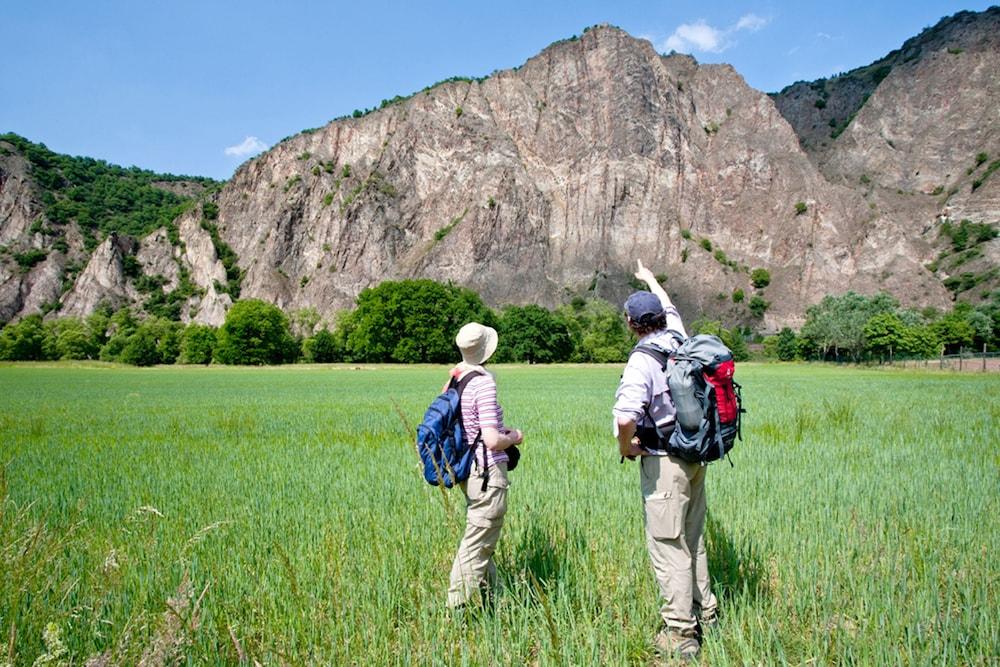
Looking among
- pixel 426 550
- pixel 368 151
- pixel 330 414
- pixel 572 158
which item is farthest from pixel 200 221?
pixel 426 550

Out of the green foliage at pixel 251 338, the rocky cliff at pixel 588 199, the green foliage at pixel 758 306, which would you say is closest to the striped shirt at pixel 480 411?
the green foliage at pixel 251 338

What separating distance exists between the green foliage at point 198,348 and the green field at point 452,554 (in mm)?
86609

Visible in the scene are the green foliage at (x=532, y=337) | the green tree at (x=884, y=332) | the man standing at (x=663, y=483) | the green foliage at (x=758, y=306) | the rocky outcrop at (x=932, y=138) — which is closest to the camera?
the man standing at (x=663, y=483)

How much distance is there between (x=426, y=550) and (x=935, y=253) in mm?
143586

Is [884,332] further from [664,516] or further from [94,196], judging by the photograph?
[94,196]

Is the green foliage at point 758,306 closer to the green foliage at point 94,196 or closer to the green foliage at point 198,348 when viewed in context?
the green foliage at point 198,348

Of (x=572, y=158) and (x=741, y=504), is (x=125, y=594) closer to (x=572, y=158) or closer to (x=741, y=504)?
(x=741, y=504)

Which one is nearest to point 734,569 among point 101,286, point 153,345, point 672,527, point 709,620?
point 709,620

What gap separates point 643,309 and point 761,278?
12494cm

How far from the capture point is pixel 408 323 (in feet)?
273

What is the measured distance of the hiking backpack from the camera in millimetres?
3377

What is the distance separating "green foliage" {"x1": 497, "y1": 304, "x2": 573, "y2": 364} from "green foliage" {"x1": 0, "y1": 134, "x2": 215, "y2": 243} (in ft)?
348

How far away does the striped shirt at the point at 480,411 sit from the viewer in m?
3.71

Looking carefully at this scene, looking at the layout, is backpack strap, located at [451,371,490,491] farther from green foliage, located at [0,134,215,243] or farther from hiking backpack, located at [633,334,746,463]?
green foliage, located at [0,134,215,243]
